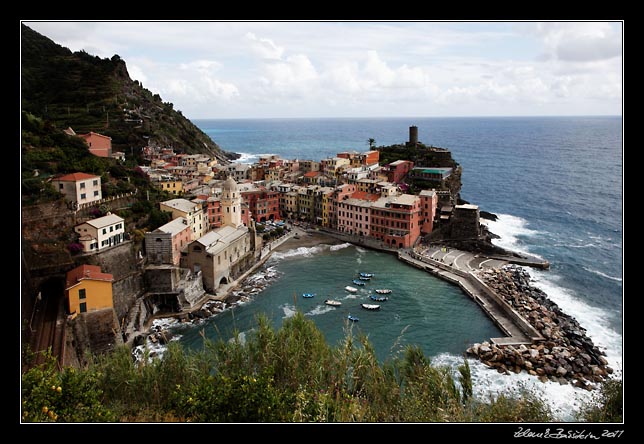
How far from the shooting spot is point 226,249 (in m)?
33.4

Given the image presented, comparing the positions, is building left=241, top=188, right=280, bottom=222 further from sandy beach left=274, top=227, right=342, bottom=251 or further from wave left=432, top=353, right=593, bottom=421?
wave left=432, top=353, right=593, bottom=421

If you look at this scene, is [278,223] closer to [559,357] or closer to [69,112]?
[559,357]

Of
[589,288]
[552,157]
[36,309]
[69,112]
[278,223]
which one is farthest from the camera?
[552,157]

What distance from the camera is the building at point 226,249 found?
31.8m

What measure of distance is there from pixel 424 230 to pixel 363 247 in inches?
259

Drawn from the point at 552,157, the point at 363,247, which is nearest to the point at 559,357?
the point at 363,247

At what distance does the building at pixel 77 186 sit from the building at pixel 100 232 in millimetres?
3025

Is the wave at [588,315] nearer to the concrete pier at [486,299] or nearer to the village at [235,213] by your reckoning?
the concrete pier at [486,299]

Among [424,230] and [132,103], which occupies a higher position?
A: [132,103]

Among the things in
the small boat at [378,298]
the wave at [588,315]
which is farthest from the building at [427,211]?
the small boat at [378,298]

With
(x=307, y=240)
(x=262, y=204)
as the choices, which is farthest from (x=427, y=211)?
(x=262, y=204)

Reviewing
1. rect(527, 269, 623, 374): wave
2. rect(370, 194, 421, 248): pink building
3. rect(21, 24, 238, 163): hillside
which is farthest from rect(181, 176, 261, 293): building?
rect(21, 24, 238, 163): hillside

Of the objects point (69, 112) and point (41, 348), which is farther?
point (69, 112)

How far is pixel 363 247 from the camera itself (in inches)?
1686
